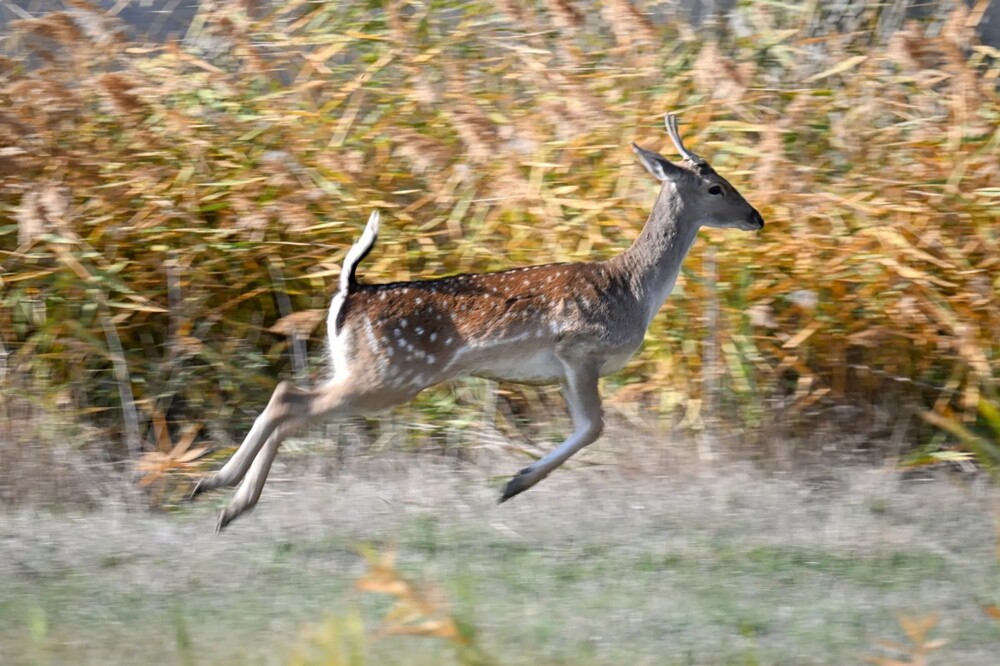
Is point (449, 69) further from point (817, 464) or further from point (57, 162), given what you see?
point (817, 464)

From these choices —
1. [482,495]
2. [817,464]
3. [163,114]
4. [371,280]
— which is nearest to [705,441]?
[817,464]

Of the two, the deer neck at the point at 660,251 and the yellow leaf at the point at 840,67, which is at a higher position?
the yellow leaf at the point at 840,67

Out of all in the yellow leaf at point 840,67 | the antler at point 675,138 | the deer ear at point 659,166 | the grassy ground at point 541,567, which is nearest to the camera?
the grassy ground at point 541,567

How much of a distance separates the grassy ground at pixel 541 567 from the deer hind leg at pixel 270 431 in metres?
0.20

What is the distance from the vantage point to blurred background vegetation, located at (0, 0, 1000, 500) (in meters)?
7.14

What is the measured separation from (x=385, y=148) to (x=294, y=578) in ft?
9.78

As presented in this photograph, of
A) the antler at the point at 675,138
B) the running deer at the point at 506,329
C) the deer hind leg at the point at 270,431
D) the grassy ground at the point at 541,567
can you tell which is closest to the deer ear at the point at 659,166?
the running deer at the point at 506,329

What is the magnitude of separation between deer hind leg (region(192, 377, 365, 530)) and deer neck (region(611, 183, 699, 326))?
4.36 feet

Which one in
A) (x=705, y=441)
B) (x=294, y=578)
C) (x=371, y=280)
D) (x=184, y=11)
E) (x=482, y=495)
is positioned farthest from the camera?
(x=184, y=11)

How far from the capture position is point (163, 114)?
24.9 feet

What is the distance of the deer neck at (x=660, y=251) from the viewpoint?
21.0 feet

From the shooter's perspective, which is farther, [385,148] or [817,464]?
[385,148]

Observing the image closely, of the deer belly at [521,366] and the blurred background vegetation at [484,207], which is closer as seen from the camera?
the deer belly at [521,366]

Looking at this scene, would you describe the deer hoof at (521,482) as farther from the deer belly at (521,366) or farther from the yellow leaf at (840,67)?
the yellow leaf at (840,67)
